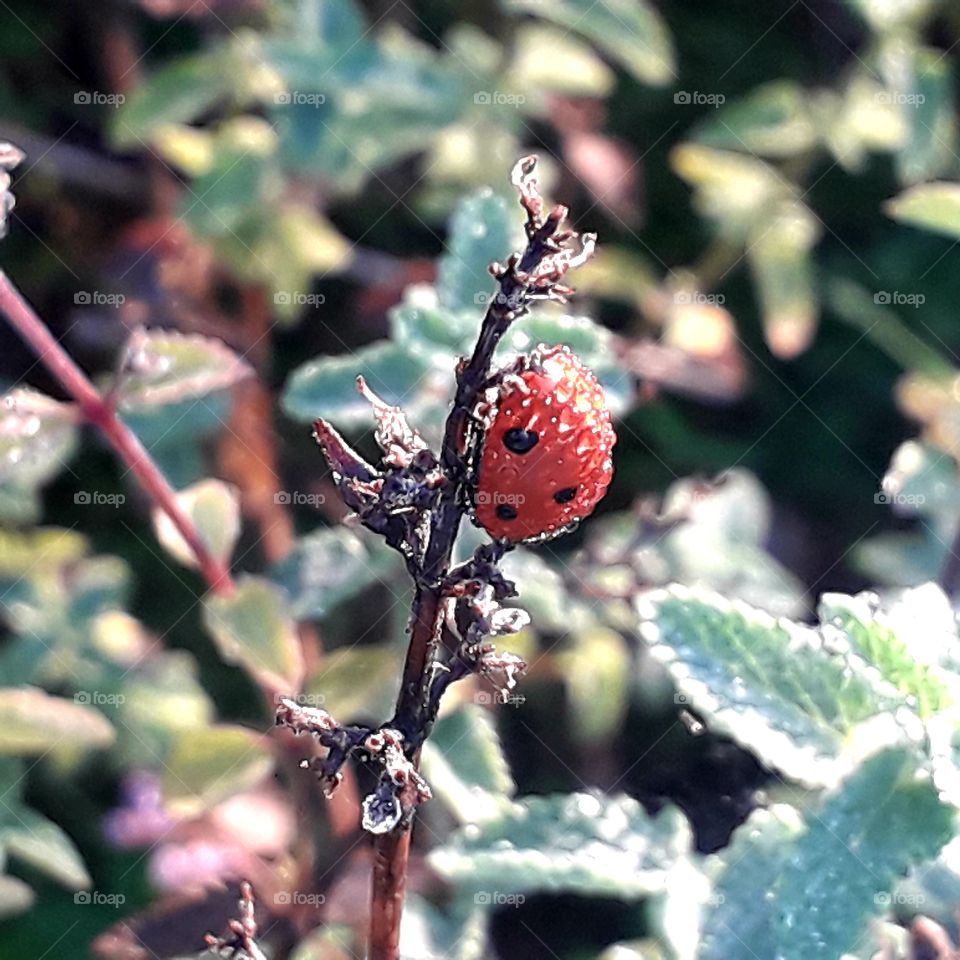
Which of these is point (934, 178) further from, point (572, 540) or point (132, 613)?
point (132, 613)

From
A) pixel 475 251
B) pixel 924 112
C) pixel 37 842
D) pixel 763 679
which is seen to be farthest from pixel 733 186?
pixel 37 842

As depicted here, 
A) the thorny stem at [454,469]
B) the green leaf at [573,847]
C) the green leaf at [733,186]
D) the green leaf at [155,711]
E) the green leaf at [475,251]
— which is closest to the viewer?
the thorny stem at [454,469]

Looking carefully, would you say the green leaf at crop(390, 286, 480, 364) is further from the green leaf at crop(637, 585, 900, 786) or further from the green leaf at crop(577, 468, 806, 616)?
the green leaf at crop(637, 585, 900, 786)

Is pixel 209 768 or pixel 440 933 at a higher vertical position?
pixel 209 768

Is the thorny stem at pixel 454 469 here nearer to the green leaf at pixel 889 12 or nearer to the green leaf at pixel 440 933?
the green leaf at pixel 440 933

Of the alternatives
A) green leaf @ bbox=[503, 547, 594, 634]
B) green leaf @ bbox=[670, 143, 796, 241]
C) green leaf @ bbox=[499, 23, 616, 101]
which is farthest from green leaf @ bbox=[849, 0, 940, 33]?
green leaf @ bbox=[503, 547, 594, 634]

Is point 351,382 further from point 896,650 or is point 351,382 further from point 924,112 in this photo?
point 924,112

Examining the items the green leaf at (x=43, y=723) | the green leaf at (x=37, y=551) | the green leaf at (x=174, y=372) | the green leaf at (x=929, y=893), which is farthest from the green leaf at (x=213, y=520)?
the green leaf at (x=929, y=893)
